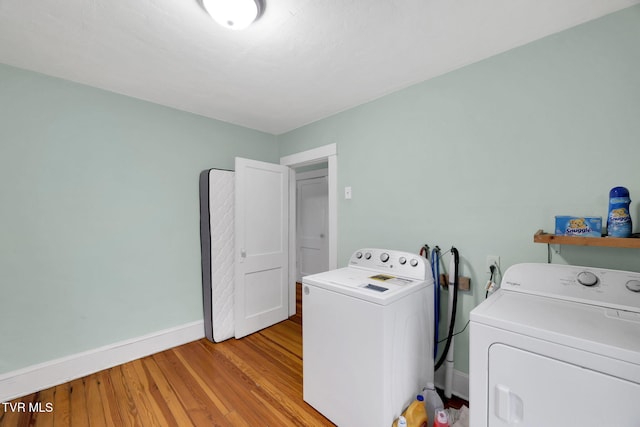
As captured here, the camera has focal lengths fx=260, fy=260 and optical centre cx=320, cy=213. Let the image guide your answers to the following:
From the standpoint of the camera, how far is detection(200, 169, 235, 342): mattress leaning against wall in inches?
101

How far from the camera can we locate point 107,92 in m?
2.12

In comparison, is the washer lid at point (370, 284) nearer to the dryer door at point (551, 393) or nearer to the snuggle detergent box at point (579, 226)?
the dryer door at point (551, 393)

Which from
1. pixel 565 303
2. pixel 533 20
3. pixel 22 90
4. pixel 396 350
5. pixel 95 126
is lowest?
pixel 396 350

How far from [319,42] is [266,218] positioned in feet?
5.91

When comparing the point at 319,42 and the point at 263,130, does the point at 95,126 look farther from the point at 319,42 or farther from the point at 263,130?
the point at 319,42

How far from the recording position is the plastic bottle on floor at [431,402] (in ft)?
4.98

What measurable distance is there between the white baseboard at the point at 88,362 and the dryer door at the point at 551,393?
2521 millimetres

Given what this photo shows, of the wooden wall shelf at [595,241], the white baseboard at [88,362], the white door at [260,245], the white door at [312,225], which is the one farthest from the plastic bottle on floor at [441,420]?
the white door at [312,225]

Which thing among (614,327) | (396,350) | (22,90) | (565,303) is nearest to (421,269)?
(396,350)

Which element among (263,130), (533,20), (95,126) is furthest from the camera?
(263,130)

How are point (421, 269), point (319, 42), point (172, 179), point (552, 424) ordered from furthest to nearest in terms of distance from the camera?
1. point (172, 179)
2. point (421, 269)
3. point (319, 42)
4. point (552, 424)

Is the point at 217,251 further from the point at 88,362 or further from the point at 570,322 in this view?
the point at 570,322

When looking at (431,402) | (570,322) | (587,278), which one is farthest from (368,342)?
(587,278)

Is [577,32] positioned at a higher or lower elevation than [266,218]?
higher
